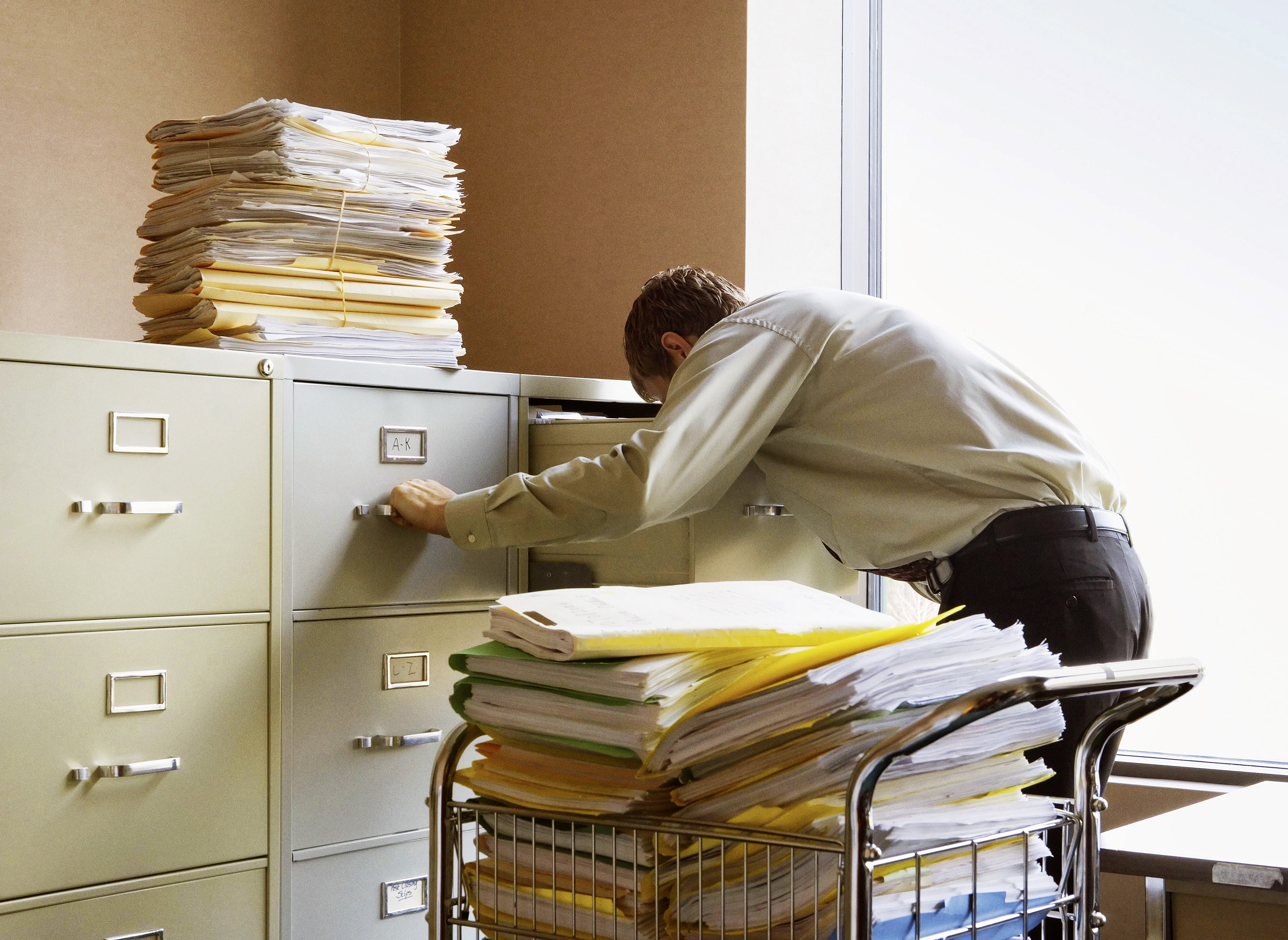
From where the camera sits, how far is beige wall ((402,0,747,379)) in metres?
2.59

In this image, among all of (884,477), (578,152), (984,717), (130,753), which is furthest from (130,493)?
(578,152)

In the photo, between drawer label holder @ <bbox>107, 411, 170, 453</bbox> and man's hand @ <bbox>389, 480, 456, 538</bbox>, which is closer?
drawer label holder @ <bbox>107, 411, 170, 453</bbox>

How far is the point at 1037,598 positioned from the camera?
1620 mm

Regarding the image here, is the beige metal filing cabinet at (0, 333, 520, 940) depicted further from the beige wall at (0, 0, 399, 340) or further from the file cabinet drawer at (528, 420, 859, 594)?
the beige wall at (0, 0, 399, 340)

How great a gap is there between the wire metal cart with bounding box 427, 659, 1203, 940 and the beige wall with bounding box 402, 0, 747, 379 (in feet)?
5.93

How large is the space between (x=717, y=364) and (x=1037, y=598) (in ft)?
1.71

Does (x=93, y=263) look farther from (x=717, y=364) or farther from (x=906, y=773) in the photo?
(x=906, y=773)

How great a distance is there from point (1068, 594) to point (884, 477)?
31cm

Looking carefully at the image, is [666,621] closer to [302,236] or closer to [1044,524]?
[1044,524]

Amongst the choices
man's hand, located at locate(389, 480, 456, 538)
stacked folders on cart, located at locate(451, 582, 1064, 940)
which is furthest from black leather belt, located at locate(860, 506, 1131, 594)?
stacked folders on cart, located at locate(451, 582, 1064, 940)

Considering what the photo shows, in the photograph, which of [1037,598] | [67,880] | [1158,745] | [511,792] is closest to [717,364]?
[1037,598]

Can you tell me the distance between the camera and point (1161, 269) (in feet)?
7.86

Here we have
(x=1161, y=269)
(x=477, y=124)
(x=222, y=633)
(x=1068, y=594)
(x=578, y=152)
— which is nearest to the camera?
(x=1068, y=594)

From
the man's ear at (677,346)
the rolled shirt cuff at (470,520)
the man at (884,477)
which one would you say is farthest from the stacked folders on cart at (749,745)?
the man's ear at (677,346)
